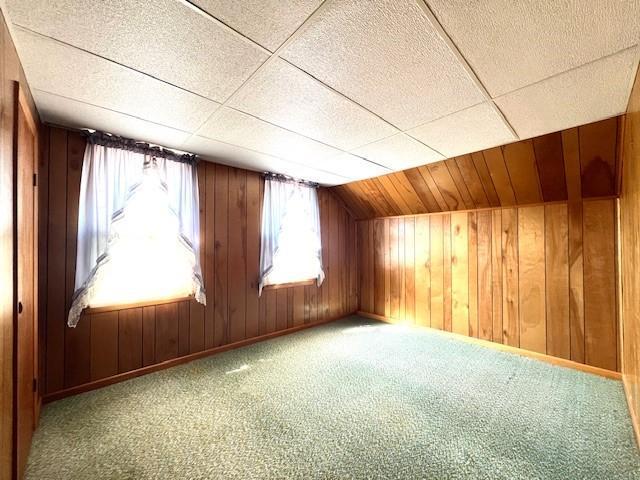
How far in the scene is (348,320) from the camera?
12.9 feet

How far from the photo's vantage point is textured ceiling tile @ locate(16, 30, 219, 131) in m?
1.19

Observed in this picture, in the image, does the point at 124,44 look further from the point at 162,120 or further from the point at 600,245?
the point at 600,245

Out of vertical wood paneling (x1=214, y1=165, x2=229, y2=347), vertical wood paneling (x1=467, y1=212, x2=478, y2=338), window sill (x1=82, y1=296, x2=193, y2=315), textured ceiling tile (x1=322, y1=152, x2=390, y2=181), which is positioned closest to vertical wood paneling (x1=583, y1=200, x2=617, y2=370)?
vertical wood paneling (x1=467, y1=212, x2=478, y2=338)

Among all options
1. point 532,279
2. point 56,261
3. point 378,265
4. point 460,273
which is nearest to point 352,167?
point 378,265

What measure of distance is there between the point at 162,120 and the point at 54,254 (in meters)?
1.27

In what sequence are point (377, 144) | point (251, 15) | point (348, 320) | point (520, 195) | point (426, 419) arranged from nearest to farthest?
point (251, 15), point (426, 419), point (377, 144), point (520, 195), point (348, 320)

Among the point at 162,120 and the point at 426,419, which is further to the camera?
the point at 162,120

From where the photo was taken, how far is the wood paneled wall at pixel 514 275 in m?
2.27

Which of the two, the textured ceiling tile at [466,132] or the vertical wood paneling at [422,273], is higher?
the textured ceiling tile at [466,132]

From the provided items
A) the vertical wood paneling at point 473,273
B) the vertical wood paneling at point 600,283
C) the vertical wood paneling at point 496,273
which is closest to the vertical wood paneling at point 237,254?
the vertical wood paneling at point 473,273

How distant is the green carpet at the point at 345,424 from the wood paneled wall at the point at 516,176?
1.63m

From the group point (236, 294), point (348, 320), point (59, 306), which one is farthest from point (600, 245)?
point (59, 306)

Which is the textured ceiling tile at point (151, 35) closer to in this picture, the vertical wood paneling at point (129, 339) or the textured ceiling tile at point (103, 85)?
the textured ceiling tile at point (103, 85)

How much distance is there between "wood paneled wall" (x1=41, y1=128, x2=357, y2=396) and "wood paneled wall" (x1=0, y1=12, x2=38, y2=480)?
98 centimetres
